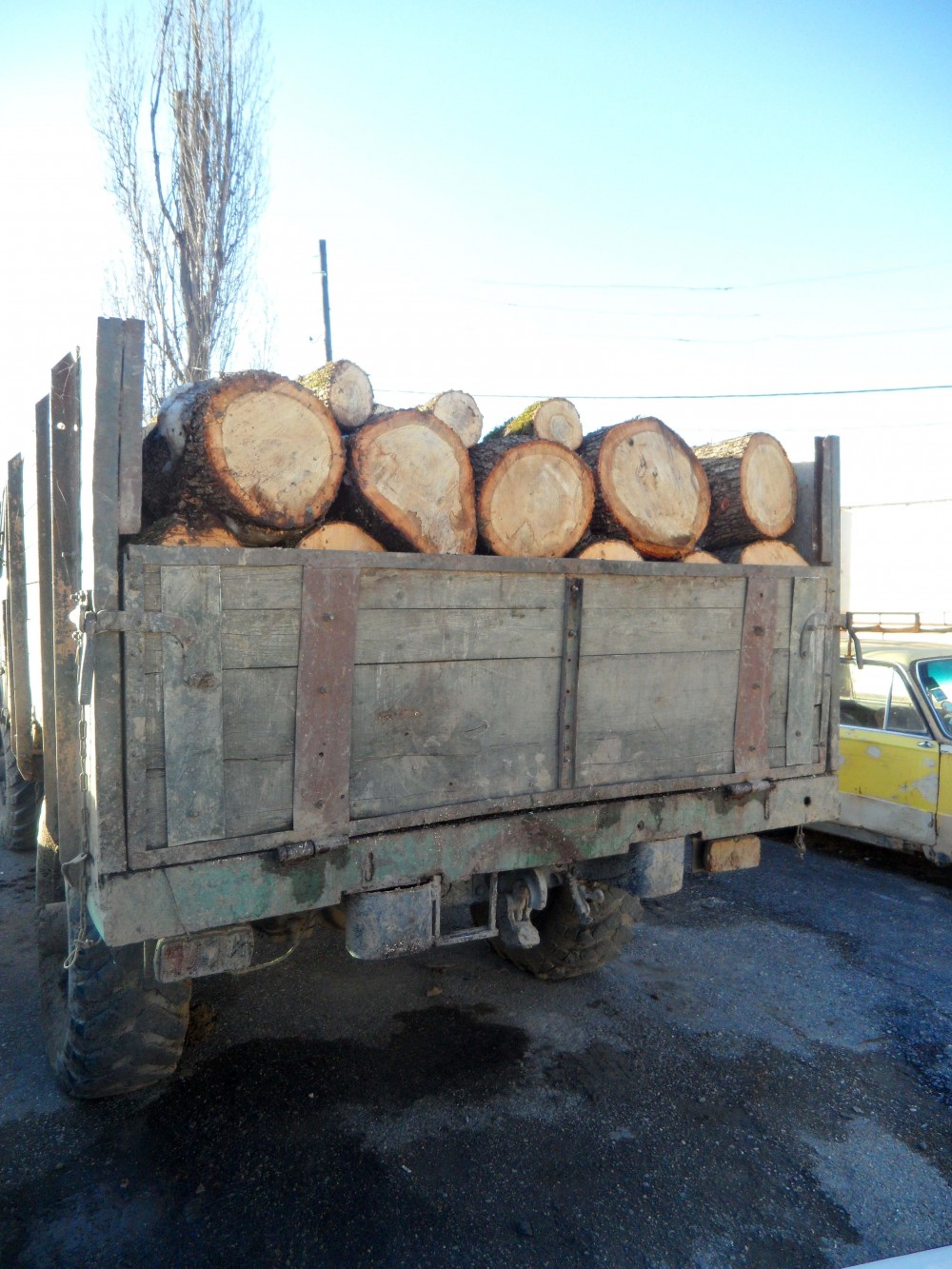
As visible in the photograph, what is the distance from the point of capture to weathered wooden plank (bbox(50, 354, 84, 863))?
2.44m

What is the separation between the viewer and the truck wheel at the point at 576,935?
3.48 metres

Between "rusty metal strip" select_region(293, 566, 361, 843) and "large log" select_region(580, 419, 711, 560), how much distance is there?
110 centimetres

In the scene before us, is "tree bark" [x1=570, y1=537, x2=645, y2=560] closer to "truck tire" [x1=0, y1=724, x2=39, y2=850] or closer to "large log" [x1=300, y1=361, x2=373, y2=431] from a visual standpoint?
"large log" [x1=300, y1=361, x2=373, y2=431]

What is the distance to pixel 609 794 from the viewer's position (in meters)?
2.81

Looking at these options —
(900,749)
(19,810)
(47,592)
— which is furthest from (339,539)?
(900,749)

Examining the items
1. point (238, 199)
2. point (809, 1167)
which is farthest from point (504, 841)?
point (238, 199)

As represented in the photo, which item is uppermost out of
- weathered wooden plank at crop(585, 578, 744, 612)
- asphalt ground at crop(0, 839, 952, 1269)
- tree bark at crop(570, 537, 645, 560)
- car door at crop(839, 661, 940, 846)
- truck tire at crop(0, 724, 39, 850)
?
tree bark at crop(570, 537, 645, 560)

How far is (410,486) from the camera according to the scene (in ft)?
8.66

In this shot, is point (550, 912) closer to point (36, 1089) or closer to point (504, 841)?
point (504, 841)

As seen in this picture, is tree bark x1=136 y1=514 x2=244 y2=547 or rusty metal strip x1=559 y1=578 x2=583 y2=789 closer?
tree bark x1=136 y1=514 x2=244 y2=547

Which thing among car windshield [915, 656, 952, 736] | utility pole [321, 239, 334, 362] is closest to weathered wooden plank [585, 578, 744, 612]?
car windshield [915, 656, 952, 736]

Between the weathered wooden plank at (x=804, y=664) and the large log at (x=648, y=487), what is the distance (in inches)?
19.1

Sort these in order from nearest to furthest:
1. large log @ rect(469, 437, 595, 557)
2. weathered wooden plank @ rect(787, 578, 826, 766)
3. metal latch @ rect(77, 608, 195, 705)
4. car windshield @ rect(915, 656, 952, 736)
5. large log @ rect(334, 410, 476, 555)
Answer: metal latch @ rect(77, 608, 195, 705) → large log @ rect(334, 410, 476, 555) → large log @ rect(469, 437, 595, 557) → weathered wooden plank @ rect(787, 578, 826, 766) → car windshield @ rect(915, 656, 952, 736)

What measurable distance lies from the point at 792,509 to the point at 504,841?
186 cm
